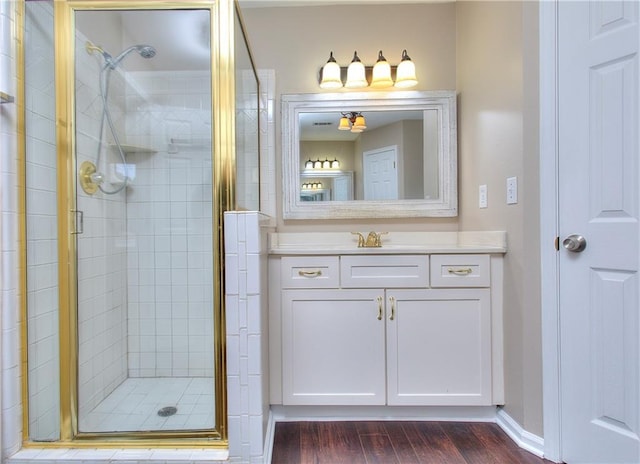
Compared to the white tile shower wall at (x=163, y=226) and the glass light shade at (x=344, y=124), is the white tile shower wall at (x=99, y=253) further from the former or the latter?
the glass light shade at (x=344, y=124)

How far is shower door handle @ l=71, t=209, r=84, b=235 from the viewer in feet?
4.69

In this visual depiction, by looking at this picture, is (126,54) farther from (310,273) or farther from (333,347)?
(333,347)

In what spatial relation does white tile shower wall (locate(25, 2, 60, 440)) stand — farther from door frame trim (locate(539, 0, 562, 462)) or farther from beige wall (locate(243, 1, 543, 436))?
door frame trim (locate(539, 0, 562, 462))

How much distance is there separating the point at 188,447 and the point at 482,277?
58.2 inches

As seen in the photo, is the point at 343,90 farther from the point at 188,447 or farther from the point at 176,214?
the point at 188,447

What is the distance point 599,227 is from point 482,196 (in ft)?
1.99

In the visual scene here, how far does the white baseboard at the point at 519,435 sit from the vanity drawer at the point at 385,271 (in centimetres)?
71

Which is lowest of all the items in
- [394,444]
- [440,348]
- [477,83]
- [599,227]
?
[394,444]

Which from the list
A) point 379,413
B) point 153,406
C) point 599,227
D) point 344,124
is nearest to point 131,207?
point 153,406

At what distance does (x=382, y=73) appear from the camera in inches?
78.8

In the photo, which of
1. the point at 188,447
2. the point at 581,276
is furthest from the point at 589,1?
the point at 188,447

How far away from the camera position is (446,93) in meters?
2.06

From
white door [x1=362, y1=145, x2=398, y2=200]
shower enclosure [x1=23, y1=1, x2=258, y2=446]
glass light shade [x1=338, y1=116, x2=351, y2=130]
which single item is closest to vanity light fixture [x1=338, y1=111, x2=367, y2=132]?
glass light shade [x1=338, y1=116, x2=351, y2=130]

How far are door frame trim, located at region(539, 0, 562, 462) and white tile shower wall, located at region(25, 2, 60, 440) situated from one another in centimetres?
197
